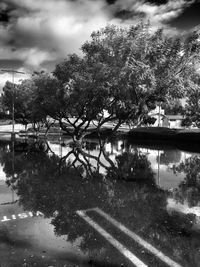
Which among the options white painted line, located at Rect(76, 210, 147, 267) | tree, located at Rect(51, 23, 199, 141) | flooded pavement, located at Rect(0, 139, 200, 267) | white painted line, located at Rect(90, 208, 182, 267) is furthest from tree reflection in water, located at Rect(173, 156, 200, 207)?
tree, located at Rect(51, 23, 199, 141)

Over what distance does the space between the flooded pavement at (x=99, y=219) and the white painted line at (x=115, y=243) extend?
0.02 metres

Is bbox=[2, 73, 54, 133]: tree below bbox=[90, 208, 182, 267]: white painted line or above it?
above

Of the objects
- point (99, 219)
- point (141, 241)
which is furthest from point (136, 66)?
point (141, 241)

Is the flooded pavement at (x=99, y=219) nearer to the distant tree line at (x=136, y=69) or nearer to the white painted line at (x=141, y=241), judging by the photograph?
the white painted line at (x=141, y=241)

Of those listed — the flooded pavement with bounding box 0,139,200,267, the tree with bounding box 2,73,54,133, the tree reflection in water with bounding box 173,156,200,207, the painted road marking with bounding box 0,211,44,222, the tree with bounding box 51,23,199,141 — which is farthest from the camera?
the tree with bounding box 2,73,54,133

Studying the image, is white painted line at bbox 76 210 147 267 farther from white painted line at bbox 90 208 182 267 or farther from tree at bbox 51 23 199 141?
tree at bbox 51 23 199 141

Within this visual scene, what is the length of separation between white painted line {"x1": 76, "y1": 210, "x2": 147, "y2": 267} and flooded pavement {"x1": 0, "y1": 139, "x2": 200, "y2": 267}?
18mm

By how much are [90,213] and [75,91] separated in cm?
1974

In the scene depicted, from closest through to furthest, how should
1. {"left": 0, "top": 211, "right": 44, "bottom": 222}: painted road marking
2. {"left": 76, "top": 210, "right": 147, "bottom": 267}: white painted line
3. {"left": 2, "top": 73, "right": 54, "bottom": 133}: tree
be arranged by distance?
1. {"left": 76, "top": 210, "right": 147, "bottom": 267}: white painted line
2. {"left": 0, "top": 211, "right": 44, "bottom": 222}: painted road marking
3. {"left": 2, "top": 73, "right": 54, "bottom": 133}: tree

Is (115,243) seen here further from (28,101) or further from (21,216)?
(28,101)

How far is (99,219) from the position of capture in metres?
7.98

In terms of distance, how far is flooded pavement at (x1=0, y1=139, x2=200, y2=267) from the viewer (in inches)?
231

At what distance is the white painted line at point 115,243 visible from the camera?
5.65 metres

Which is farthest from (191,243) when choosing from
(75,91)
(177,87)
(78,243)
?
(75,91)
